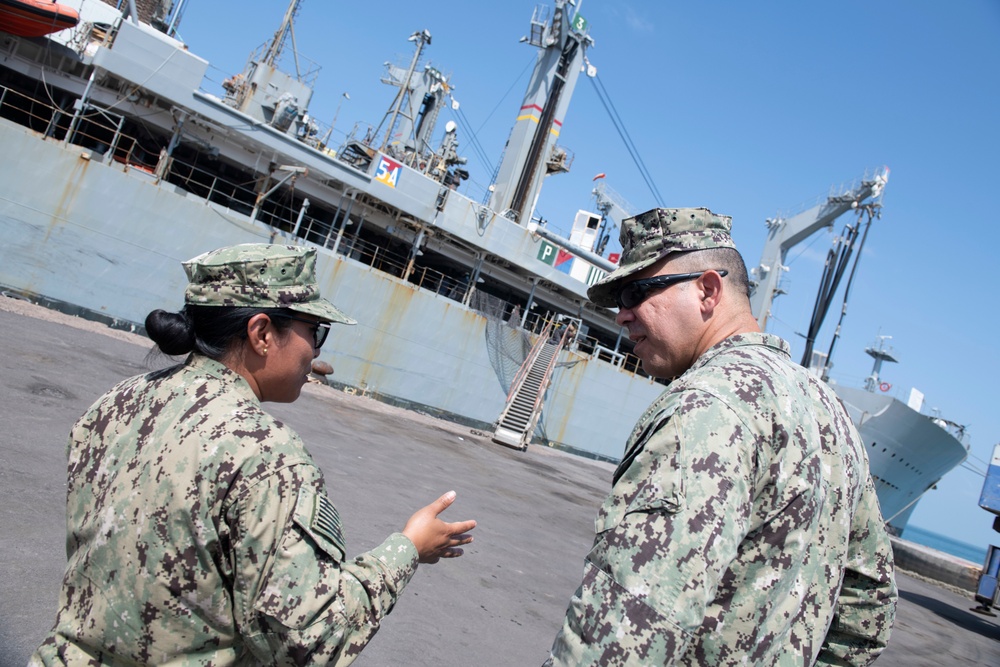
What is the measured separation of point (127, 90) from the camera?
14766 mm

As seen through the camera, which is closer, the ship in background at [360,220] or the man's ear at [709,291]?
the man's ear at [709,291]

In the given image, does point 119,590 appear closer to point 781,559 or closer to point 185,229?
point 781,559

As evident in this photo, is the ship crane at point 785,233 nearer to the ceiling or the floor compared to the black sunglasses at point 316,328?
nearer to the ceiling

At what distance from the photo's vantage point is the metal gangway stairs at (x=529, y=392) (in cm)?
1630

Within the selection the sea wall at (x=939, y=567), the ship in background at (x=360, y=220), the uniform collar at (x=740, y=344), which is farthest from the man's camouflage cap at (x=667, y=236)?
the sea wall at (x=939, y=567)

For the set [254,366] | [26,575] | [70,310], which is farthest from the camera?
[70,310]

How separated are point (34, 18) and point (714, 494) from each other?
54.2 ft

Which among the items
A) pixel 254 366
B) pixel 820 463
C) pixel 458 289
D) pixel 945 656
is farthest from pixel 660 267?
pixel 458 289

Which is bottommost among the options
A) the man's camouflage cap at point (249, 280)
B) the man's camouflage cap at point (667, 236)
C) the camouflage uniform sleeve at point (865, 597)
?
the camouflage uniform sleeve at point (865, 597)

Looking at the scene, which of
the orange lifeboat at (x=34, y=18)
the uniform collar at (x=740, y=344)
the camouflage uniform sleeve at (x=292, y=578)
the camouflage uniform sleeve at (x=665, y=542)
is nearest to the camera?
the camouflage uniform sleeve at (x=665, y=542)

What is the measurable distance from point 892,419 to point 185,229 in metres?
20.9

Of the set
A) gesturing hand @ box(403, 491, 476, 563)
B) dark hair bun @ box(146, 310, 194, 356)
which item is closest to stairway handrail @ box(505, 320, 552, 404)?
gesturing hand @ box(403, 491, 476, 563)

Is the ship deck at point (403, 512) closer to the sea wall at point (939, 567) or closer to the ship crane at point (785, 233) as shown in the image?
the sea wall at point (939, 567)

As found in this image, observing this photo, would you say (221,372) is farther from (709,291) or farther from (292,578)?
(709,291)
